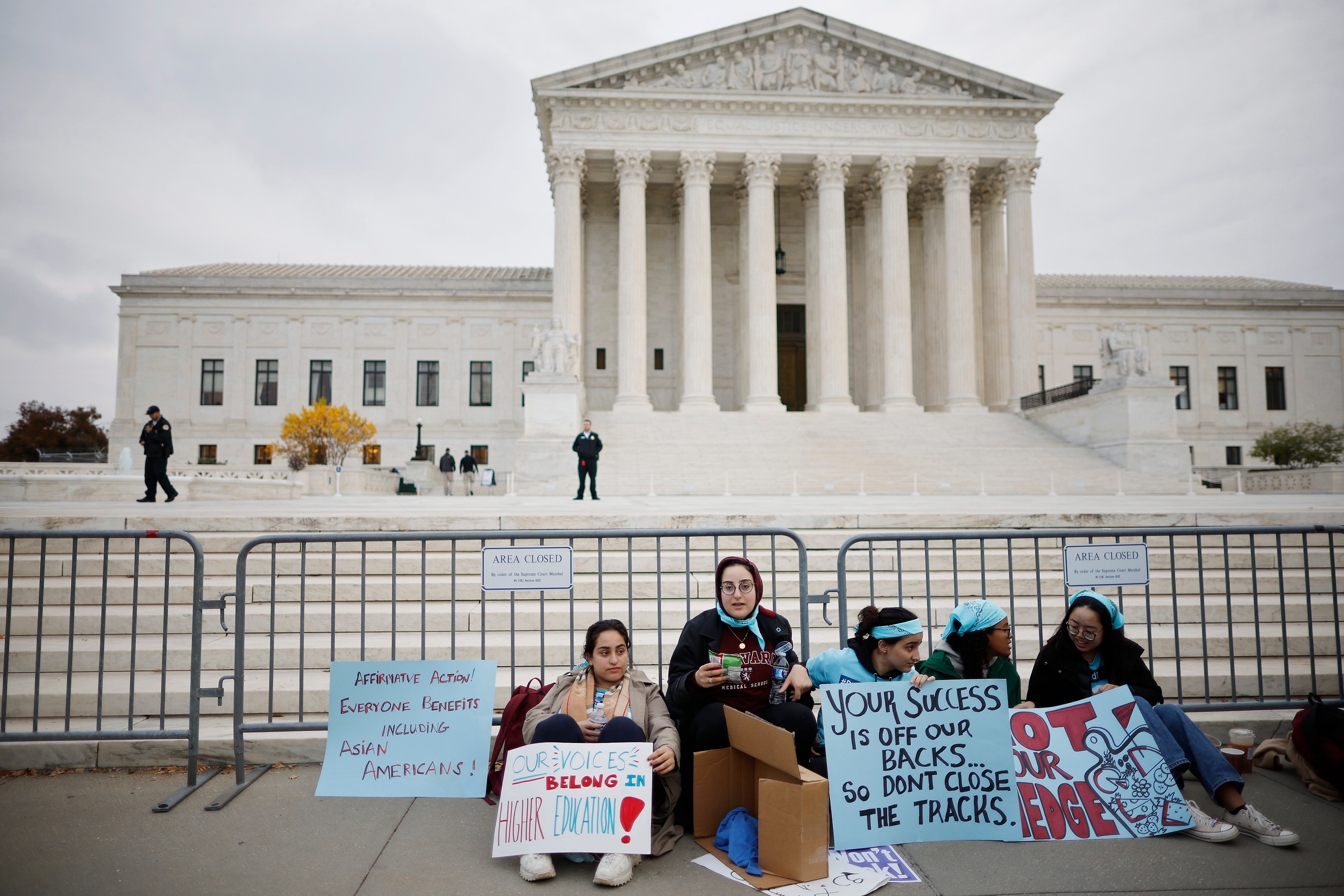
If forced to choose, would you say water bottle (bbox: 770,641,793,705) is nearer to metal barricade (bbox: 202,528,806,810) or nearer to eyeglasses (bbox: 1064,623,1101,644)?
metal barricade (bbox: 202,528,806,810)

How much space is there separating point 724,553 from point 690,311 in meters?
24.5

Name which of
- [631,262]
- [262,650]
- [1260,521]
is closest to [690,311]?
[631,262]

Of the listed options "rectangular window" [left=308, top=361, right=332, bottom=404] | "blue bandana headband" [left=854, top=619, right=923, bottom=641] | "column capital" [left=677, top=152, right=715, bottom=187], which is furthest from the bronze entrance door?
"blue bandana headband" [left=854, top=619, right=923, bottom=641]

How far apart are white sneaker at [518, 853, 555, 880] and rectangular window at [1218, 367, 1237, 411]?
5549cm

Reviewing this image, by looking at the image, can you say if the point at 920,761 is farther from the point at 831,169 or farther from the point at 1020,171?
the point at 1020,171

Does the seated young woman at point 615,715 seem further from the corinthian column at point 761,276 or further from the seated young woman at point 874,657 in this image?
the corinthian column at point 761,276

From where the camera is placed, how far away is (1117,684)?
14.3ft

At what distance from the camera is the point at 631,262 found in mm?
31281

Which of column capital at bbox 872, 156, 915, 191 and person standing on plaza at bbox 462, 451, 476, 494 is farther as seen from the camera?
column capital at bbox 872, 156, 915, 191

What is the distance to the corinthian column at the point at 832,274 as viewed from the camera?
3142 centimetres

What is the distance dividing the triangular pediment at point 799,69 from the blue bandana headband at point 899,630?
102 ft

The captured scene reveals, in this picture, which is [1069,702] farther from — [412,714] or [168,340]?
[168,340]

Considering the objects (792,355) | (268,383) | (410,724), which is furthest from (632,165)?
(410,724)

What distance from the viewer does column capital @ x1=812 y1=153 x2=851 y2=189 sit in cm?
3192
